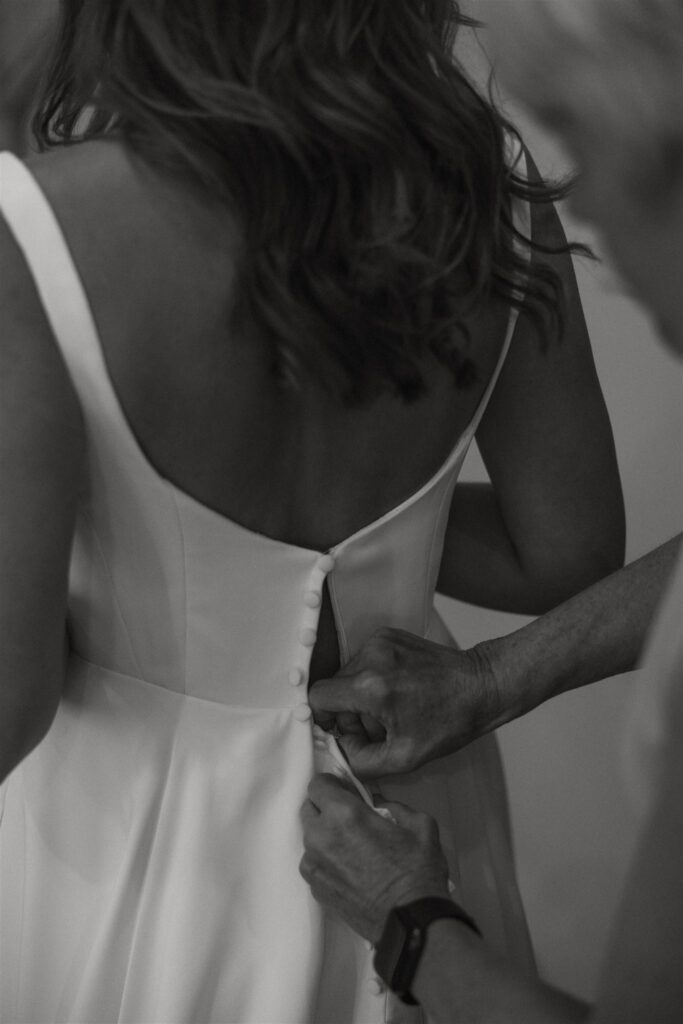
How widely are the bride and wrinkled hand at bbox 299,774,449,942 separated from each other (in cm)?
3

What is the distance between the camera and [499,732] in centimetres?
260

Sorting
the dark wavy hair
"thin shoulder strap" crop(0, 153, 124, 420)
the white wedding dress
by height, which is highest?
the dark wavy hair

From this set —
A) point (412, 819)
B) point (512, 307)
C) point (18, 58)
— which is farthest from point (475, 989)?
point (18, 58)

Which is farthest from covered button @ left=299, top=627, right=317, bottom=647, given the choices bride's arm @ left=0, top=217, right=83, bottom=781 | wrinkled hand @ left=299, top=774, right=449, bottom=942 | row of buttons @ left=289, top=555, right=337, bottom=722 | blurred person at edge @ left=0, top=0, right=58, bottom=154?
blurred person at edge @ left=0, top=0, right=58, bottom=154

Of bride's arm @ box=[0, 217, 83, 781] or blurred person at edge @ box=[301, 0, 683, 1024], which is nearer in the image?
blurred person at edge @ box=[301, 0, 683, 1024]

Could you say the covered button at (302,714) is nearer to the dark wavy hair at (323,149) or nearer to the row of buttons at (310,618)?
the row of buttons at (310,618)

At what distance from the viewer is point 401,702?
1.06 metres

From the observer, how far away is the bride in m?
0.81

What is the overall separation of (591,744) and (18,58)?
5.78 ft

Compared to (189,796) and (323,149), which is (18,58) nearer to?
(323,149)

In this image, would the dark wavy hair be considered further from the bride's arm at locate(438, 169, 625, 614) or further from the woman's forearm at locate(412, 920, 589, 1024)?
the woman's forearm at locate(412, 920, 589, 1024)

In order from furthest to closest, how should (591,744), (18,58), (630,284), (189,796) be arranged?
(591,744)
(18,58)
(189,796)
(630,284)

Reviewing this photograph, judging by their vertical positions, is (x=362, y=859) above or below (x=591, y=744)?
above

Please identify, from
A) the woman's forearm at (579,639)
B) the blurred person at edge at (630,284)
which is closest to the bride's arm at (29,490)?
the blurred person at edge at (630,284)
